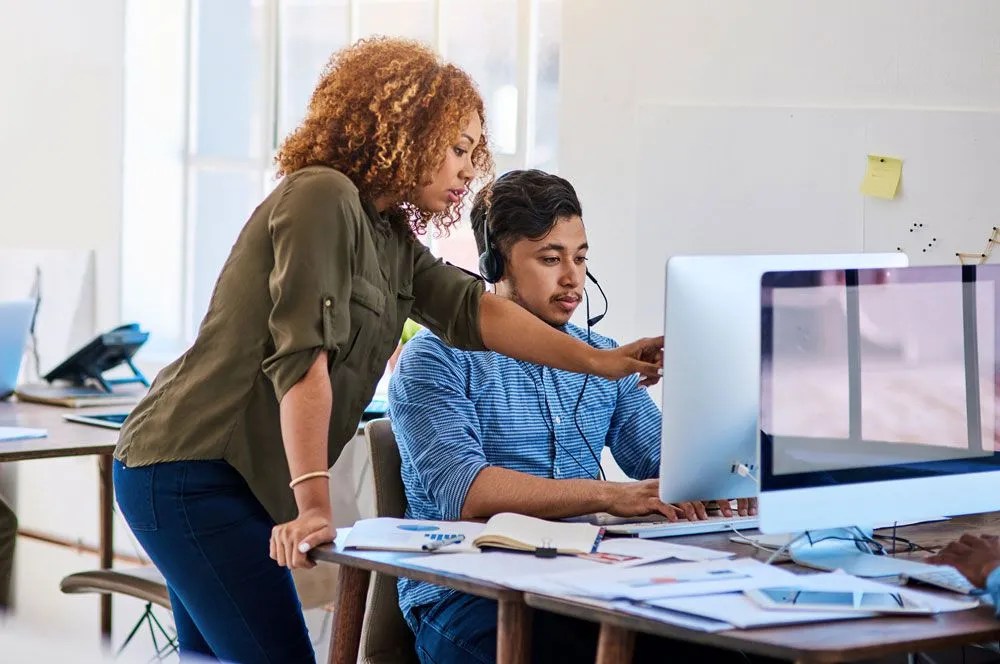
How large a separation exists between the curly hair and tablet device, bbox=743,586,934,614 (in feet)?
2.51

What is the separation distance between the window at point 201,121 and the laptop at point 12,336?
107 centimetres

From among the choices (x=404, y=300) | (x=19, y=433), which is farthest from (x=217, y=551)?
(x=19, y=433)

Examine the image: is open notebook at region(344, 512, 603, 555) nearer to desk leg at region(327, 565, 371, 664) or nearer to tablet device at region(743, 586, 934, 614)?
desk leg at region(327, 565, 371, 664)

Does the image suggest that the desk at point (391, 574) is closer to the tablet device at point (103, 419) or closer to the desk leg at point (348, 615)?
the desk leg at point (348, 615)

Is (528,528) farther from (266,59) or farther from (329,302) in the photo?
(266,59)

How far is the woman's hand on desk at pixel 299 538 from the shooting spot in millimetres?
1646

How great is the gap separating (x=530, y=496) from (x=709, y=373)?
1.27 feet

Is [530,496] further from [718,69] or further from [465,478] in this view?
[718,69]

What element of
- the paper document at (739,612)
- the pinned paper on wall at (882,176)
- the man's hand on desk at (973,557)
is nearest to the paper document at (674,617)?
the paper document at (739,612)

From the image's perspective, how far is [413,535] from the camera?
1.76 m

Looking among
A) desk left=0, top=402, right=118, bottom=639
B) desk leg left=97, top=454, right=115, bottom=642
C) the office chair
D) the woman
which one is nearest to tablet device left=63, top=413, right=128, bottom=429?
desk left=0, top=402, right=118, bottom=639

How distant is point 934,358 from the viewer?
1751mm

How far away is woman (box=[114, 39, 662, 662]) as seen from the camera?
169 cm

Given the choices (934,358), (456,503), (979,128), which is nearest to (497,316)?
(456,503)
